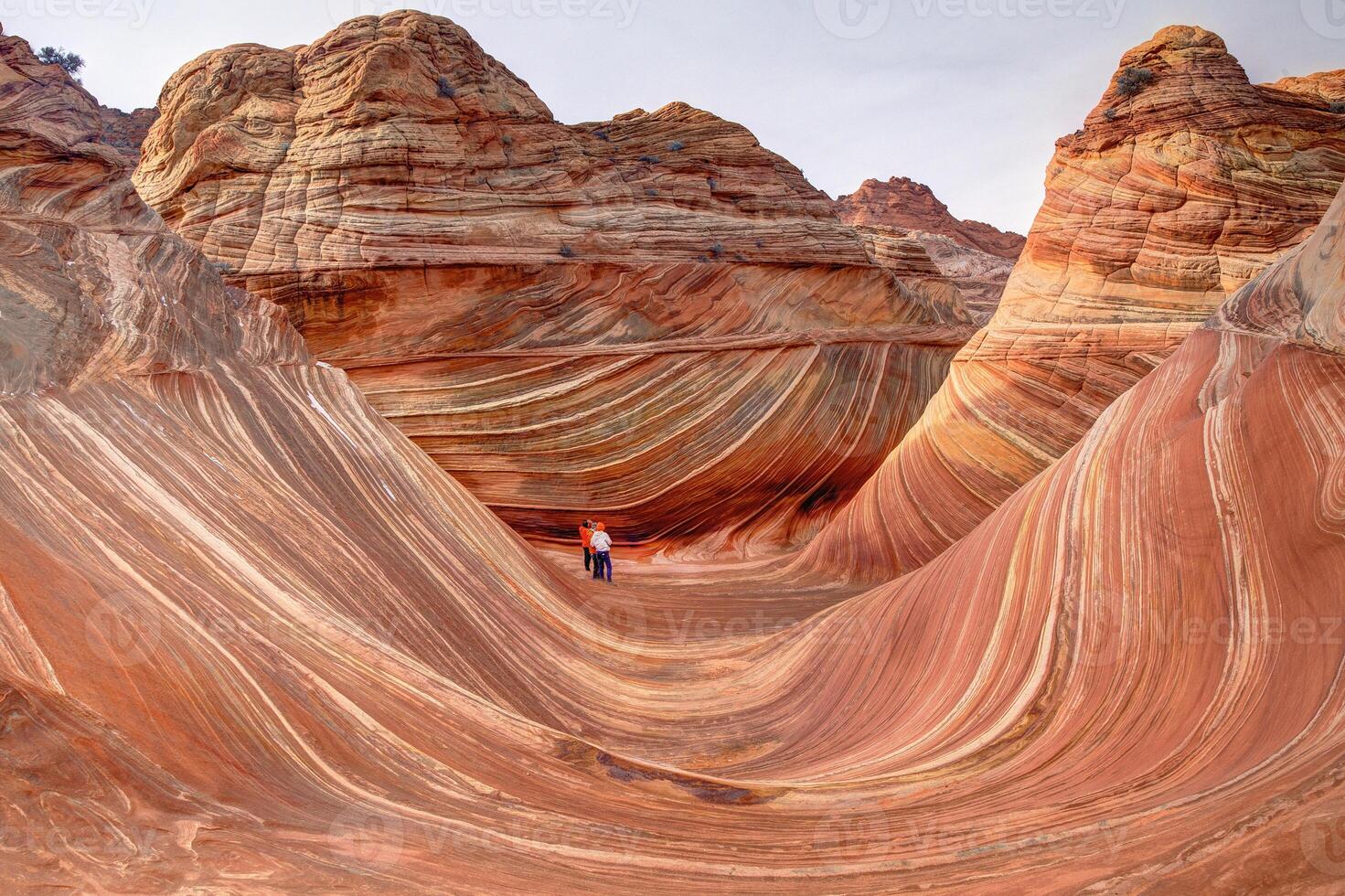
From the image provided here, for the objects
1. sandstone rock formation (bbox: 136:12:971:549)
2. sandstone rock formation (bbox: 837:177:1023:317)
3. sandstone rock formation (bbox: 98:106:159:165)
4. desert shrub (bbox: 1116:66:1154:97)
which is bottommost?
sandstone rock formation (bbox: 136:12:971:549)

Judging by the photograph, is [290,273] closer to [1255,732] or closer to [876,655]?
[876,655]

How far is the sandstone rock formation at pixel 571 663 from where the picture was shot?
10.5ft

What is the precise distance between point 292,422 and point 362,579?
214 cm

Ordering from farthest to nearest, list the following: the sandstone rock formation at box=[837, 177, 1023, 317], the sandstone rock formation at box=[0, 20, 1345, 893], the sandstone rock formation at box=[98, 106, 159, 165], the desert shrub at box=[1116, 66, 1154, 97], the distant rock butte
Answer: the distant rock butte < the sandstone rock formation at box=[837, 177, 1023, 317] < the sandstone rock formation at box=[98, 106, 159, 165] < the desert shrub at box=[1116, 66, 1154, 97] < the sandstone rock formation at box=[0, 20, 1345, 893]

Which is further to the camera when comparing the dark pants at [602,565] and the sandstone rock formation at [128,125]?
the sandstone rock formation at [128,125]

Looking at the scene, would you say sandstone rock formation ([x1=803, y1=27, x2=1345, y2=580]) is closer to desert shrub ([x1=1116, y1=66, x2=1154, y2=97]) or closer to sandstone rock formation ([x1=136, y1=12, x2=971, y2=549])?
desert shrub ([x1=1116, y1=66, x2=1154, y2=97])

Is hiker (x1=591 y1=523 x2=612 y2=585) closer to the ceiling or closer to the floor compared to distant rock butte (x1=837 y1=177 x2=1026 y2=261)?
closer to the floor

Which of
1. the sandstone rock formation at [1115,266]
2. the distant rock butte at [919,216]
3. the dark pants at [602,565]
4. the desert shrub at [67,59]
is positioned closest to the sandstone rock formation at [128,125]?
the desert shrub at [67,59]

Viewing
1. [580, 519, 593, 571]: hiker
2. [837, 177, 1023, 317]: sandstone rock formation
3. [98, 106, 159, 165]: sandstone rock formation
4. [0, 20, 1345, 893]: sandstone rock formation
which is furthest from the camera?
[837, 177, 1023, 317]: sandstone rock formation

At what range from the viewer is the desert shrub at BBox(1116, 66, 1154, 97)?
12305mm

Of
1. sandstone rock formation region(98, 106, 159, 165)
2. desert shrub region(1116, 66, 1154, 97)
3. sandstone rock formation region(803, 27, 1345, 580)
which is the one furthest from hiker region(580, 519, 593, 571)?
sandstone rock formation region(98, 106, 159, 165)

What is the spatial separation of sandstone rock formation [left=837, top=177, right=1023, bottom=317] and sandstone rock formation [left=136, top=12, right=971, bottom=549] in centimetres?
Answer: 1881

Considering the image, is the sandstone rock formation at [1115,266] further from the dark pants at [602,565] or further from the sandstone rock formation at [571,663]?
the sandstone rock formation at [571,663]

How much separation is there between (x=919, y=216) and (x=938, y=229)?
98 cm
